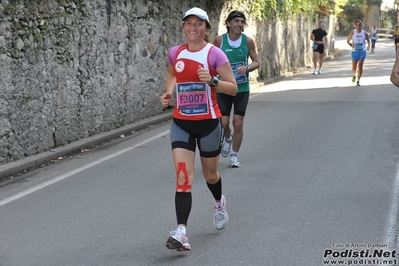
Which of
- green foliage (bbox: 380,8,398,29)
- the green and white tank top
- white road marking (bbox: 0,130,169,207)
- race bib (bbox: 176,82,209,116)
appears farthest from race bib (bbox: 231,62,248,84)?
green foliage (bbox: 380,8,398,29)

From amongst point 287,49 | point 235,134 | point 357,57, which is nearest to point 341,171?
point 235,134

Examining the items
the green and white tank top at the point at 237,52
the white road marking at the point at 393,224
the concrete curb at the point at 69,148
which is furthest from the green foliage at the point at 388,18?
the white road marking at the point at 393,224

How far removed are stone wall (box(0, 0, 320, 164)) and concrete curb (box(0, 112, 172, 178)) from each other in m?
0.14

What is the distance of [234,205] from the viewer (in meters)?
7.40

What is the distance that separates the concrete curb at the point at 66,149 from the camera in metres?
9.39

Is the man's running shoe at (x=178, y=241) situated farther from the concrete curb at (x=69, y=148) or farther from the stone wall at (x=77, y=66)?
the stone wall at (x=77, y=66)

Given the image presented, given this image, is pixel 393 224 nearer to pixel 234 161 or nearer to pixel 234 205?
pixel 234 205

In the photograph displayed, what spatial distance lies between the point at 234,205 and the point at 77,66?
17.1 ft

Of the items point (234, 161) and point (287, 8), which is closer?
point (234, 161)

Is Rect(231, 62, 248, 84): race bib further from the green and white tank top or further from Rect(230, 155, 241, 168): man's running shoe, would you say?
Rect(230, 155, 241, 168): man's running shoe

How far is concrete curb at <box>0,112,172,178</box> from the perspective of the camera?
30.8ft

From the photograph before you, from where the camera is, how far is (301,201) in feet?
24.6

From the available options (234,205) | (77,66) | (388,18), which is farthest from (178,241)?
(388,18)

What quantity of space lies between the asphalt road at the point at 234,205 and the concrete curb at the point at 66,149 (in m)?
0.22
